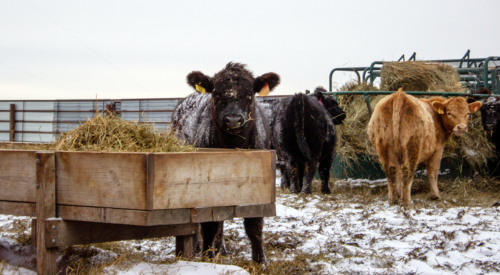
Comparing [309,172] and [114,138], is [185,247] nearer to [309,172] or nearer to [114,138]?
[114,138]

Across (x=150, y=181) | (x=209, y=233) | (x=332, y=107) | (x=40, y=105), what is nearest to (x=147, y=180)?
(x=150, y=181)

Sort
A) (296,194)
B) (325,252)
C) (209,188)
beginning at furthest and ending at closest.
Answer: (296,194)
(325,252)
(209,188)

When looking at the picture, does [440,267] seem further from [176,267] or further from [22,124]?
[22,124]

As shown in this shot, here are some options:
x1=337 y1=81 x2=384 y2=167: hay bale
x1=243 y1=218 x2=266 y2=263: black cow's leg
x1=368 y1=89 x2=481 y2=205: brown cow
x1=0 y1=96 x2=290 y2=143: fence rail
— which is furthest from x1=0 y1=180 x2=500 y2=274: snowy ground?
x1=0 y1=96 x2=290 y2=143: fence rail

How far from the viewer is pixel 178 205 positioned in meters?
3.07

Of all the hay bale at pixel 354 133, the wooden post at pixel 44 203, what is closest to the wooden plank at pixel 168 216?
the wooden post at pixel 44 203

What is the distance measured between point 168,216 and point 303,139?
17.0 feet

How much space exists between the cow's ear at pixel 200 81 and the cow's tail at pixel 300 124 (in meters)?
3.30

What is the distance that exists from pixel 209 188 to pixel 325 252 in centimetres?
174

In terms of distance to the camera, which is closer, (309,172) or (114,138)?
(114,138)

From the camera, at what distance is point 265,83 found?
4.99m

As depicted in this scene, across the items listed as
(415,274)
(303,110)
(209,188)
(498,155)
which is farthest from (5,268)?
(498,155)

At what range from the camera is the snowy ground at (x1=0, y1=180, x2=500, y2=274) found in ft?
12.8

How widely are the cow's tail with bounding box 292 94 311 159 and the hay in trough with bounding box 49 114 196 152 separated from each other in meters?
4.32
